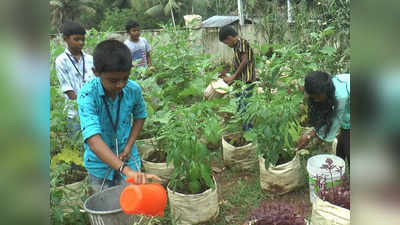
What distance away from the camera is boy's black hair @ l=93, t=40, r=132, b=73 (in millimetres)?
1868

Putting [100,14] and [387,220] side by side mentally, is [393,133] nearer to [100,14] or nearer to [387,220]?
[387,220]

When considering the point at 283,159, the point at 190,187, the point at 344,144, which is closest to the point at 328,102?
the point at 344,144

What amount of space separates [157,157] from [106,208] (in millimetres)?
1572

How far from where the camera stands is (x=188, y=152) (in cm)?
265

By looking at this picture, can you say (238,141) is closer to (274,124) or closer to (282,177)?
(282,177)

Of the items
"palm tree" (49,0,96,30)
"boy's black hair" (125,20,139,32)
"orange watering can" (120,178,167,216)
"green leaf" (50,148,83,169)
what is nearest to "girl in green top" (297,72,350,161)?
"orange watering can" (120,178,167,216)

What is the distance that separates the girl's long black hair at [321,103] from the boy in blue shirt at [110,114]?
1.18m

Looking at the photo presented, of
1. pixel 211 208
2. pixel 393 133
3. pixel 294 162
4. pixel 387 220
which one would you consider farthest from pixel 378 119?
pixel 294 162

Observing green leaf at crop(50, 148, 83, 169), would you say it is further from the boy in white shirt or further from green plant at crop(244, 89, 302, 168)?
the boy in white shirt

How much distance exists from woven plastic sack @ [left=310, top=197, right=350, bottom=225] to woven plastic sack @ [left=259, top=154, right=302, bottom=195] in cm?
94

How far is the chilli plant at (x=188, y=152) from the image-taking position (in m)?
2.63

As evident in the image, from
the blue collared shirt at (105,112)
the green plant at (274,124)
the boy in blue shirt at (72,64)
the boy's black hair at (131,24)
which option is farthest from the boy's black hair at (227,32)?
the blue collared shirt at (105,112)

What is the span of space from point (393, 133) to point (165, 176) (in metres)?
2.87

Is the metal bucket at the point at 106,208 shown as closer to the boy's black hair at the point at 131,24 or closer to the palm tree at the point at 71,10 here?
the boy's black hair at the point at 131,24
